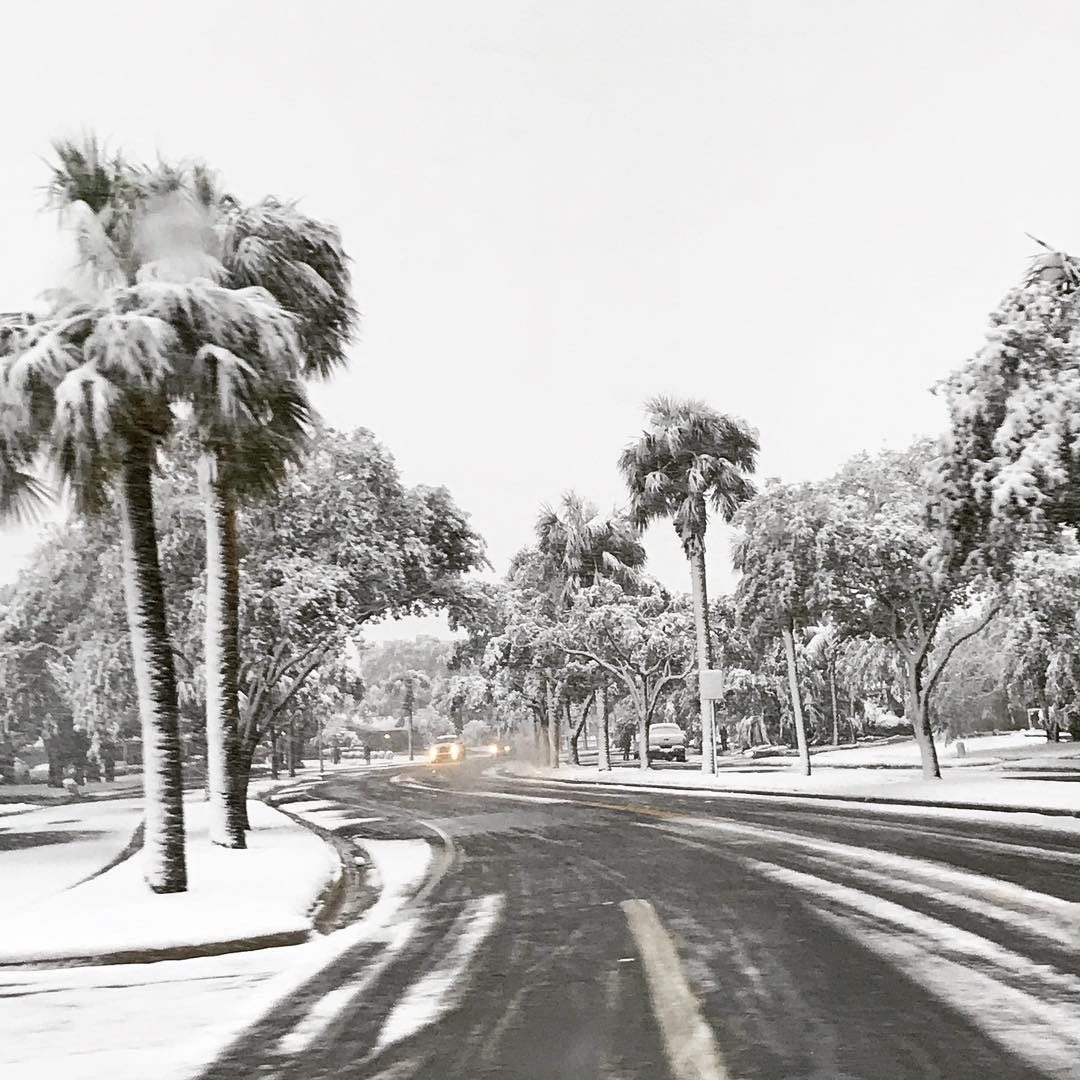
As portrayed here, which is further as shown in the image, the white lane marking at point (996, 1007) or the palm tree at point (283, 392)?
the palm tree at point (283, 392)

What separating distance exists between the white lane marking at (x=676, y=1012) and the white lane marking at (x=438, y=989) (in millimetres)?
1196

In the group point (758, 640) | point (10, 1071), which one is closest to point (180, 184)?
point (10, 1071)

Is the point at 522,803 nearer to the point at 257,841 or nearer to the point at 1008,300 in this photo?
the point at 257,841

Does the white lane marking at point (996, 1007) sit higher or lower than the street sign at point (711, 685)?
lower

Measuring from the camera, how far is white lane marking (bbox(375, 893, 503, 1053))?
608 cm

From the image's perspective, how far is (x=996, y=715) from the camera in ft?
231

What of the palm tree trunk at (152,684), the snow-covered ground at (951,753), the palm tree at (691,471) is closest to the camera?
the palm tree trunk at (152,684)

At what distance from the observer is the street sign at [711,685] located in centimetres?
3528

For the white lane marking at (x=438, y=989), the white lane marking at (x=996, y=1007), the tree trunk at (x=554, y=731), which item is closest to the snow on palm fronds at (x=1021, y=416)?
the white lane marking at (x=996, y=1007)

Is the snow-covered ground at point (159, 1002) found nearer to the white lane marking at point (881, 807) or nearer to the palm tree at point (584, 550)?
the white lane marking at point (881, 807)

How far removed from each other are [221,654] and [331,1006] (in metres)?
9.65

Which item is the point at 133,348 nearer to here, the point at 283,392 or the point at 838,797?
the point at 283,392

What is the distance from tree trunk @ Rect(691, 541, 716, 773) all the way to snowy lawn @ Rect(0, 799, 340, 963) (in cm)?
2196

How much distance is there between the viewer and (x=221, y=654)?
51.8 feet
